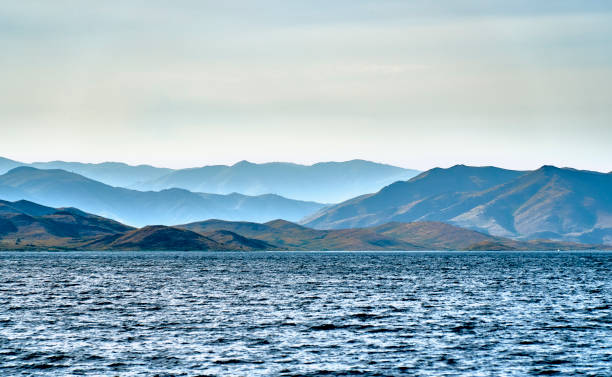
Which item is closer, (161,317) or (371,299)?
(161,317)

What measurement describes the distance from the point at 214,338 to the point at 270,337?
5649mm

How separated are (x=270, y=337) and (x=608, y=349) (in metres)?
32.1

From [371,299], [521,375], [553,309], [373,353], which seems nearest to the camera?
[521,375]

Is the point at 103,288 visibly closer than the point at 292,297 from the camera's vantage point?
No

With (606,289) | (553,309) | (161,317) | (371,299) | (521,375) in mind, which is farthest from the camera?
(606,289)

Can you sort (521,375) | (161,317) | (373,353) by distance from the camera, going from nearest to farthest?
(521,375) < (373,353) < (161,317)

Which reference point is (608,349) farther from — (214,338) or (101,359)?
(101,359)

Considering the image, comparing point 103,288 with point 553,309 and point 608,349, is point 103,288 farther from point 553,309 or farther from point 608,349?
point 608,349

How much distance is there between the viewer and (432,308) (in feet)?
336

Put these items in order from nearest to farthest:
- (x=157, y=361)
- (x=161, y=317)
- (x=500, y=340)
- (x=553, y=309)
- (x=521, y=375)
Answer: (x=521, y=375) → (x=157, y=361) → (x=500, y=340) → (x=161, y=317) → (x=553, y=309)

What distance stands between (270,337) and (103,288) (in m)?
78.6

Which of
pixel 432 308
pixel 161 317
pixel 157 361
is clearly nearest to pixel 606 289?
pixel 432 308

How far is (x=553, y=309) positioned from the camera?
331 feet

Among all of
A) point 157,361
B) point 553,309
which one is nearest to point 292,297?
point 553,309
